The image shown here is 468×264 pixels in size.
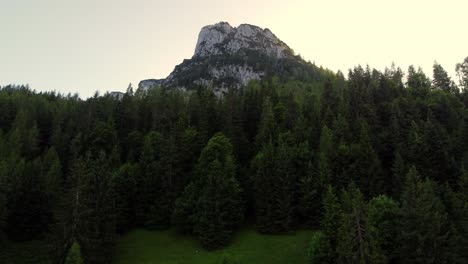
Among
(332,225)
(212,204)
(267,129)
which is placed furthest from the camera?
(267,129)

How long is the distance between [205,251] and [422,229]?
106 ft

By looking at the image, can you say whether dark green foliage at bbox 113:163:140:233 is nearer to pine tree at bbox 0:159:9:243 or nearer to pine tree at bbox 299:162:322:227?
pine tree at bbox 0:159:9:243

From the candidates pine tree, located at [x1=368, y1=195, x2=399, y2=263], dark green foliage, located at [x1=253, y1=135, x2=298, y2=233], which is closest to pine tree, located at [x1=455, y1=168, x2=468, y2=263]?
pine tree, located at [x1=368, y1=195, x2=399, y2=263]

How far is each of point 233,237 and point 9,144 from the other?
57.9 meters

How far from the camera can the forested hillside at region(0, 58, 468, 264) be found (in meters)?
46.3

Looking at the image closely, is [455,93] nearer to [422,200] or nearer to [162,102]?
[422,200]

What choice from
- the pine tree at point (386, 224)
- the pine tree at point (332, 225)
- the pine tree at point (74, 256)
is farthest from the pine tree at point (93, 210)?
the pine tree at point (386, 224)

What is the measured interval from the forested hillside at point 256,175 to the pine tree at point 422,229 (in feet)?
0.50

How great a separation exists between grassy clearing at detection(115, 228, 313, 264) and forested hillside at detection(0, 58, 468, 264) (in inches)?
80.1

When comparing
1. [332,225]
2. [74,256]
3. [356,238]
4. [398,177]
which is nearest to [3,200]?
[74,256]

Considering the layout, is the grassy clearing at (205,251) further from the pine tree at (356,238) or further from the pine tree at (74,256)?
the pine tree at (356,238)

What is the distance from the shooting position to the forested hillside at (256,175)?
4628 cm

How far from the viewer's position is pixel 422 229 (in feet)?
144

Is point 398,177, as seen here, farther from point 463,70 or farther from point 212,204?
point 463,70
